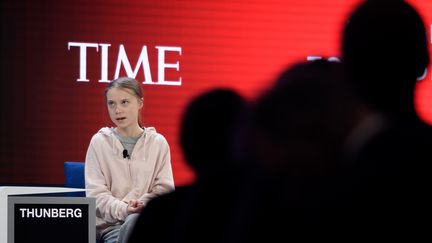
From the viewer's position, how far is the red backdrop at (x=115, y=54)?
5.66m

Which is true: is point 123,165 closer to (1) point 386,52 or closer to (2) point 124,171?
(2) point 124,171

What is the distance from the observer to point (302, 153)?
968 millimetres

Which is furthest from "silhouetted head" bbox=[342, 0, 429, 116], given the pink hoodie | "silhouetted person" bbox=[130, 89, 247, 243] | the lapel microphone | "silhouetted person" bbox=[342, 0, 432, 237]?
the lapel microphone

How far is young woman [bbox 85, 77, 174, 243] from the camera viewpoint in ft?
12.6

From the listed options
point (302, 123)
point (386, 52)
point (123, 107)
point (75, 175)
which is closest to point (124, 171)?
point (123, 107)

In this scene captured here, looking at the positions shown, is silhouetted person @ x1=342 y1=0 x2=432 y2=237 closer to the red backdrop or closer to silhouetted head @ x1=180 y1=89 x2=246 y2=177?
silhouetted head @ x1=180 y1=89 x2=246 y2=177

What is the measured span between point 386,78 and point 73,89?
4741 millimetres

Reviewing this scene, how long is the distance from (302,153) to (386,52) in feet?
0.85

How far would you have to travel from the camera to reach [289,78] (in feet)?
3.32

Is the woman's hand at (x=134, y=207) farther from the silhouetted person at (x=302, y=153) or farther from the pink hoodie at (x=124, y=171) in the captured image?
the silhouetted person at (x=302, y=153)

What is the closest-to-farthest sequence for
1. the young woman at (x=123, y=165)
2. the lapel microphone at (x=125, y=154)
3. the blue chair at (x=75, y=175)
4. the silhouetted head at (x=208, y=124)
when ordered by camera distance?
the silhouetted head at (x=208, y=124)
the young woman at (x=123, y=165)
the lapel microphone at (x=125, y=154)
the blue chair at (x=75, y=175)

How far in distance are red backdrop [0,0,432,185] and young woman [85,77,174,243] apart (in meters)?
1.56

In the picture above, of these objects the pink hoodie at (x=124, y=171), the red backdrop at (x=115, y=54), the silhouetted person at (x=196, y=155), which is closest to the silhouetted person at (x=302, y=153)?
the silhouetted person at (x=196, y=155)

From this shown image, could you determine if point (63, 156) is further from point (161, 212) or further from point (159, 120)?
point (161, 212)
